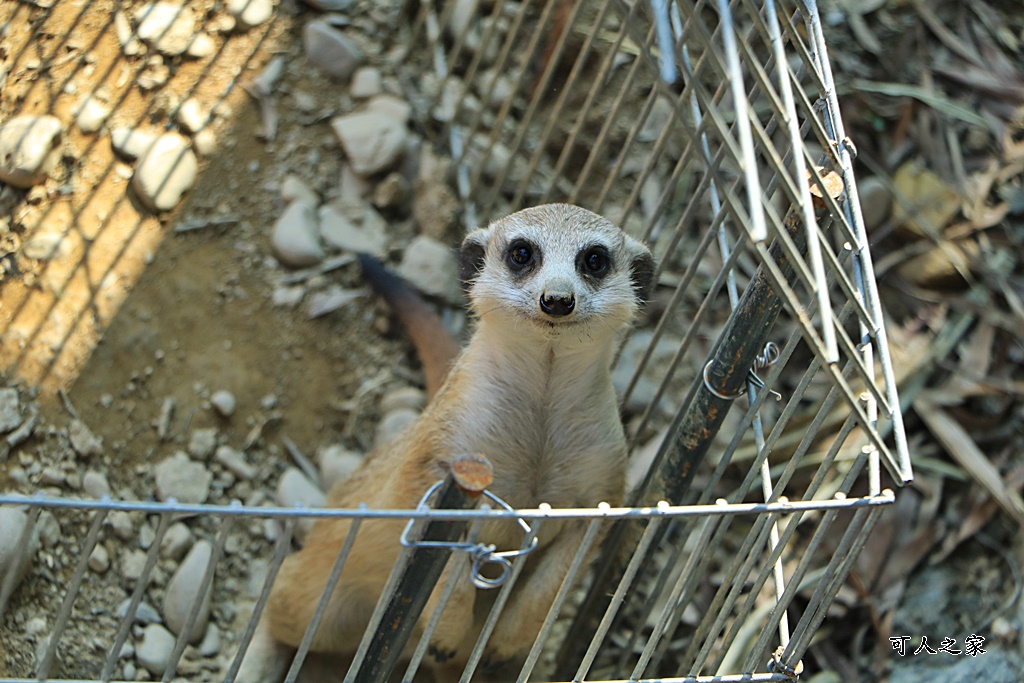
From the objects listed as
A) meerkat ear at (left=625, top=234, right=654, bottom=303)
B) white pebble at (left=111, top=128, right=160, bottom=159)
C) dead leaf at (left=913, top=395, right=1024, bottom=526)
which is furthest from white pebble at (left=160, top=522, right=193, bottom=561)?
dead leaf at (left=913, top=395, right=1024, bottom=526)

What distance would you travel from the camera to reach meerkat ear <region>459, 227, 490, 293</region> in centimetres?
270

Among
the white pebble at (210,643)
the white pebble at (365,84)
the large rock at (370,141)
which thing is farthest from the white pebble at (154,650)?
the white pebble at (365,84)

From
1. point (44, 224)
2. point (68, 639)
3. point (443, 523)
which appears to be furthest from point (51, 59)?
point (443, 523)

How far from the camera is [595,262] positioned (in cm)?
258

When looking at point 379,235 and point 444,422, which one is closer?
point 444,422

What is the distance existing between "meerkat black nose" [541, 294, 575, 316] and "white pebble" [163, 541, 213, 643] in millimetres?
1312

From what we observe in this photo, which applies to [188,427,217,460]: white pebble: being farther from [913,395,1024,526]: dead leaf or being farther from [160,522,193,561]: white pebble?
[913,395,1024,526]: dead leaf

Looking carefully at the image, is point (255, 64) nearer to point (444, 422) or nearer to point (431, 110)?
point (431, 110)

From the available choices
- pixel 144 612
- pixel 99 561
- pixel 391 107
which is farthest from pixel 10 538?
pixel 391 107

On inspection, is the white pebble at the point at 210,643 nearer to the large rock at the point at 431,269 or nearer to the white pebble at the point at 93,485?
the white pebble at the point at 93,485

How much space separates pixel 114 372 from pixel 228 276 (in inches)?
21.5

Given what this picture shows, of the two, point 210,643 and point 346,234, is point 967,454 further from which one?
point 210,643

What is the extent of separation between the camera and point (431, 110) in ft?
12.8

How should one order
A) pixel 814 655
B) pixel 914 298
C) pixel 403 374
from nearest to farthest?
pixel 814 655
pixel 403 374
pixel 914 298
